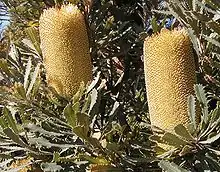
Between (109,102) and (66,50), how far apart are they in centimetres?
34

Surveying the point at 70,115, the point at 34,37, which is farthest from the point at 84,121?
the point at 34,37

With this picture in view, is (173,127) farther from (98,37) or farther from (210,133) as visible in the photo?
(98,37)

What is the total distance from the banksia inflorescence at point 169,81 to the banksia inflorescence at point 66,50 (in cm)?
17

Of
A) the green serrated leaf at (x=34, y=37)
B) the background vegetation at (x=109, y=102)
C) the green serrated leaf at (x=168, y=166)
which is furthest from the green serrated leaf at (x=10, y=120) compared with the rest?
the green serrated leaf at (x=168, y=166)

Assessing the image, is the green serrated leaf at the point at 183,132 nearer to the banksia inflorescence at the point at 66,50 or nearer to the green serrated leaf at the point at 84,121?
the green serrated leaf at the point at 84,121

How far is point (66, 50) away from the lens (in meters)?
1.14

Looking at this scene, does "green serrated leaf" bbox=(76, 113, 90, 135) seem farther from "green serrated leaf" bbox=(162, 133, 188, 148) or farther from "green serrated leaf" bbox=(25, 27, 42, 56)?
"green serrated leaf" bbox=(25, 27, 42, 56)

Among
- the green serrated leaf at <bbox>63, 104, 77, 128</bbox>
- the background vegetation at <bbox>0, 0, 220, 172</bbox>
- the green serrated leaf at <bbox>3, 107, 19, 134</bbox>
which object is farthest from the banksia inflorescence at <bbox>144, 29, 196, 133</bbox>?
the green serrated leaf at <bbox>3, 107, 19, 134</bbox>

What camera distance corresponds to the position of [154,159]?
1.05 metres

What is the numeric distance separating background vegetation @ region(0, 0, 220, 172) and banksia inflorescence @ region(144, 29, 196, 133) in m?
0.03

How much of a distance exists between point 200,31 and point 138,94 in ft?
1.19

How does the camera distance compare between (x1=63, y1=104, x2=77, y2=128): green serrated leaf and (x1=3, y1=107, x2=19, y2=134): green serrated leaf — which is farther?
(x1=3, y1=107, x2=19, y2=134): green serrated leaf

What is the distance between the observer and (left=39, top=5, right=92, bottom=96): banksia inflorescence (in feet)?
3.74

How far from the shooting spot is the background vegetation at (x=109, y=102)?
3.36 feet
